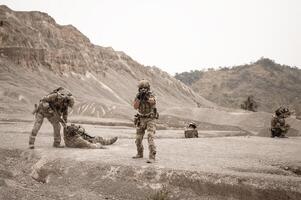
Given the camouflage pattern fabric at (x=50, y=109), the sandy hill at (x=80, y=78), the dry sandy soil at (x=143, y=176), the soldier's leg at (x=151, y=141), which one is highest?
the sandy hill at (x=80, y=78)

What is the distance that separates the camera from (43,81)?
52938mm

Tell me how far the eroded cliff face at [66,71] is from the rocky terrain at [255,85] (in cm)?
2100

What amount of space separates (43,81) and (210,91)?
64.7 metres

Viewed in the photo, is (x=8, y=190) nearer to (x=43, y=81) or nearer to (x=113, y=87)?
(x=43, y=81)

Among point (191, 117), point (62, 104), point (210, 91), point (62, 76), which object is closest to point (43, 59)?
point (62, 76)

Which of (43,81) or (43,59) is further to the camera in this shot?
(43,59)

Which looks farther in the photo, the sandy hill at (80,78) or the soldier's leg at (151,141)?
the sandy hill at (80,78)

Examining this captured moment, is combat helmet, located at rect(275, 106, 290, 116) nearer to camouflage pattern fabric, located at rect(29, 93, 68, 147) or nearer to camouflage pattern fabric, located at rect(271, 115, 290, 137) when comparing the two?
camouflage pattern fabric, located at rect(271, 115, 290, 137)

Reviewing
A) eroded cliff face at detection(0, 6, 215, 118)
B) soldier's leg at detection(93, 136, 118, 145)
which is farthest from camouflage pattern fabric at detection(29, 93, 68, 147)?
eroded cliff face at detection(0, 6, 215, 118)

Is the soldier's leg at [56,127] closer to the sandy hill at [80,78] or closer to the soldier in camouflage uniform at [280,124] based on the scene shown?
the soldier in camouflage uniform at [280,124]

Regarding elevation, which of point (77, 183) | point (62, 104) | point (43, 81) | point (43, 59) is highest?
point (43, 59)

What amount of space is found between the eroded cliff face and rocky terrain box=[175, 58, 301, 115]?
21003 mm

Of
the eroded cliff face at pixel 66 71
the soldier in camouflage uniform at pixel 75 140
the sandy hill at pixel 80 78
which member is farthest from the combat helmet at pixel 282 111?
the eroded cliff face at pixel 66 71

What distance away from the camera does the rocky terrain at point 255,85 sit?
324 ft
